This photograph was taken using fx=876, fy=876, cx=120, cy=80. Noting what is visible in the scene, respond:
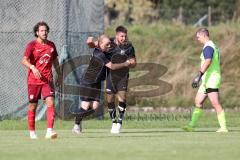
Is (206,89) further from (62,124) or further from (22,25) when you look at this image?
(22,25)

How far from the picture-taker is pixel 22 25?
972 inches

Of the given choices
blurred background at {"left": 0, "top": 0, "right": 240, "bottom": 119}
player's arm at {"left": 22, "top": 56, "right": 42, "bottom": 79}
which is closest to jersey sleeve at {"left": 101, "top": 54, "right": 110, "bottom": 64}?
player's arm at {"left": 22, "top": 56, "right": 42, "bottom": 79}

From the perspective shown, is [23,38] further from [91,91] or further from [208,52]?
[208,52]

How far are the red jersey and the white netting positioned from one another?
7974 millimetres

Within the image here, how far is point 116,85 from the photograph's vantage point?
1892cm

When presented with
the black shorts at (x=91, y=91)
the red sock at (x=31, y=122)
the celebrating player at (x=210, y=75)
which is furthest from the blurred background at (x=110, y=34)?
the red sock at (x=31, y=122)

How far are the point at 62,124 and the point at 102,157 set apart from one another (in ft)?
34.5

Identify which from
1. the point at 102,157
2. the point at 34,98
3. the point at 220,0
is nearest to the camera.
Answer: the point at 102,157

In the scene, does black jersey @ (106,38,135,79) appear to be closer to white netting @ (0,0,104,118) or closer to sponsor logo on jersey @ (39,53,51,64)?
sponsor logo on jersey @ (39,53,51,64)

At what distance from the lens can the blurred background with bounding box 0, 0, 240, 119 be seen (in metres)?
24.5

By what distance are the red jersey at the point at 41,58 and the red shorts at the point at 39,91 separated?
88mm

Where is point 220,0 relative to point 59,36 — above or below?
above

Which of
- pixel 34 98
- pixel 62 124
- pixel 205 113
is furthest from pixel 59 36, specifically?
pixel 34 98

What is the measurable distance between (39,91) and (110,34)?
62.4 feet
